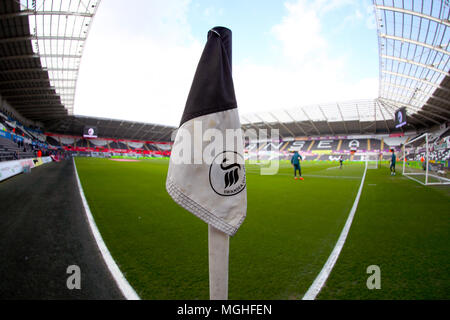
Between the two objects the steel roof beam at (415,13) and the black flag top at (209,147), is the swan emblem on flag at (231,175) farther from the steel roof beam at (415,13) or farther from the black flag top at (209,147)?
the steel roof beam at (415,13)

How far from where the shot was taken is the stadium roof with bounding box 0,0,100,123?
16656mm

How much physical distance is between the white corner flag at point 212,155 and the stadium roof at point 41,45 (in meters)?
21.8

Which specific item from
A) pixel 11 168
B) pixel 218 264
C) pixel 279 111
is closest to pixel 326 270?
pixel 218 264

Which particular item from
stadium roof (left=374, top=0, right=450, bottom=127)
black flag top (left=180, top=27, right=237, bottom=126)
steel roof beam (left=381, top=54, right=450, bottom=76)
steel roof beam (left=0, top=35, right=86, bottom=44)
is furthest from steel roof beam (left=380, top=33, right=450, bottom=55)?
steel roof beam (left=0, top=35, right=86, bottom=44)

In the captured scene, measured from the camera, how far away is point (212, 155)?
1.27 m

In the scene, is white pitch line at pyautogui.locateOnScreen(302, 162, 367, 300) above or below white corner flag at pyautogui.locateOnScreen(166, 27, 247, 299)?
below

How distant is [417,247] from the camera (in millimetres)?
2924

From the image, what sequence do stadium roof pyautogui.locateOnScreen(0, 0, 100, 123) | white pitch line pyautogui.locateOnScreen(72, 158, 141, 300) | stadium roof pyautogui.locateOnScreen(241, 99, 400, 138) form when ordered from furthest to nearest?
stadium roof pyautogui.locateOnScreen(241, 99, 400, 138) → stadium roof pyautogui.locateOnScreen(0, 0, 100, 123) → white pitch line pyautogui.locateOnScreen(72, 158, 141, 300)

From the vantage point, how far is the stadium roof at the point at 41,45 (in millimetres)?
16656

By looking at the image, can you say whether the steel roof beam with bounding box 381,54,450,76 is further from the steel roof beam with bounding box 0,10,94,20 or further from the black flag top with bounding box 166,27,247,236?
the black flag top with bounding box 166,27,247,236

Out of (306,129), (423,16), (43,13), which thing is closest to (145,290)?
(43,13)

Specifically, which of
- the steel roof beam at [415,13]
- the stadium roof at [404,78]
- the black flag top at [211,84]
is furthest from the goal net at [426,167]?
the black flag top at [211,84]
